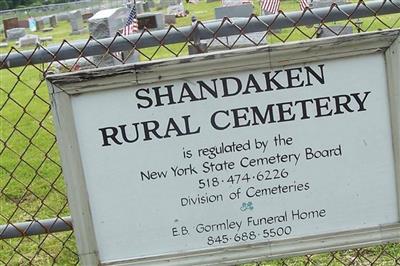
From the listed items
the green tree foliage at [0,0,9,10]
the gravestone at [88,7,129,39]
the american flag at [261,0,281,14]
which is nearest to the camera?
the gravestone at [88,7,129,39]

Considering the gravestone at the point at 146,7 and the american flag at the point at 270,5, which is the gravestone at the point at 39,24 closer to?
the gravestone at the point at 146,7

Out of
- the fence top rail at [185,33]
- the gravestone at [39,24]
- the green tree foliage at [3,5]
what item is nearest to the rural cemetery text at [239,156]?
the fence top rail at [185,33]

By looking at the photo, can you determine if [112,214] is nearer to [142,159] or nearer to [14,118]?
[142,159]

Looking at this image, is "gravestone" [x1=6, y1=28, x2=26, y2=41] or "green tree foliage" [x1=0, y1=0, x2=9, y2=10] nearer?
"gravestone" [x1=6, y1=28, x2=26, y2=41]

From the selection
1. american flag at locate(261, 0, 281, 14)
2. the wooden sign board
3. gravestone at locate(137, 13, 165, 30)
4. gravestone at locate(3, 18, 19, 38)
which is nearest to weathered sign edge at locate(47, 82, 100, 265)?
the wooden sign board

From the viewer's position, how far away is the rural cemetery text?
2543 mm

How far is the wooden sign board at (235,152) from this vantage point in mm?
2529

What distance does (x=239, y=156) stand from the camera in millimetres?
2588

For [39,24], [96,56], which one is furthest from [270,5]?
[39,24]

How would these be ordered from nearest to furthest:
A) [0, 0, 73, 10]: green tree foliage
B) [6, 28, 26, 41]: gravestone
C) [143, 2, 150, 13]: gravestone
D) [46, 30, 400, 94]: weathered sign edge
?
[46, 30, 400, 94]: weathered sign edge
[6, 28, 26, 41]: gravestone
[143, 2, 150, 13]: gravestone
[0, 0, 73, 10]: green tree foliage

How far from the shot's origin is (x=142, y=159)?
8.50ft

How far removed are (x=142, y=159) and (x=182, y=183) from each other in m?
0.19

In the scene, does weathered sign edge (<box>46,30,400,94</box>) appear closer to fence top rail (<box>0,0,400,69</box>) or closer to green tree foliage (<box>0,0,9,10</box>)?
fence top rail (<box>0,0,400,69</box>)

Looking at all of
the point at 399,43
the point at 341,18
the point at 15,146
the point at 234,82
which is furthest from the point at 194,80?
the point at 15,146
